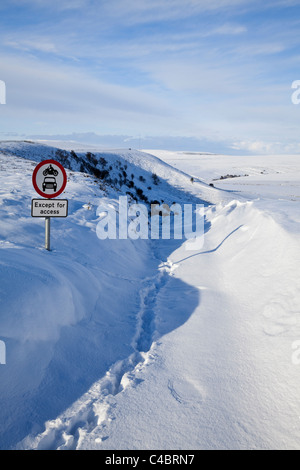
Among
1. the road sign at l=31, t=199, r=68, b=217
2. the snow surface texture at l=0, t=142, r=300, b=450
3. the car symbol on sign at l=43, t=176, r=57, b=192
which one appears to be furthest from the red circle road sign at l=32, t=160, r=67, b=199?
the snow surface texture at l=0, t=142, r=300, b=450

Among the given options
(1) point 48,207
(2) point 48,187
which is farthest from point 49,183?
(1) point 48,207

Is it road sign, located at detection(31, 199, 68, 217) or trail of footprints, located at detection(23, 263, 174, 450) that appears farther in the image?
road sign, located at detection(31, 199, 68, 217)

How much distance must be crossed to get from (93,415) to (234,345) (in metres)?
2.48

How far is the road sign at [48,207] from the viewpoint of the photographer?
20.3 feet

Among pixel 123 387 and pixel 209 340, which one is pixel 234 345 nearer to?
pixel 209 340

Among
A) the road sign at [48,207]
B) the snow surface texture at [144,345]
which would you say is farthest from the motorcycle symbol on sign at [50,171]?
the snow surface texture at [144,345]

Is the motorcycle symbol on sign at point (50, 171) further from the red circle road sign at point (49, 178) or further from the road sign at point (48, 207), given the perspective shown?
the road sign at point (48, 207)

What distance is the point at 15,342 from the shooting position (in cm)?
393

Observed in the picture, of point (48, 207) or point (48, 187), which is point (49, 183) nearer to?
point (48, 187)

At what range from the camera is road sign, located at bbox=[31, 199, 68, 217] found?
6.18 metres

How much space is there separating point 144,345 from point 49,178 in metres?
3.89

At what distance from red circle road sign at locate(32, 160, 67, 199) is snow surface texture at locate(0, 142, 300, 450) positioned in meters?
1.31

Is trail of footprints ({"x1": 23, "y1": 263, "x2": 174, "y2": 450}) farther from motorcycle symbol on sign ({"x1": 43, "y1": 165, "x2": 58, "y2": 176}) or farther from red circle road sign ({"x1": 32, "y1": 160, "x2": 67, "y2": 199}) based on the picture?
motorcycle symbol on sign ({"x1": 43, "y1": 165, "x2": 58, "y2": 176})

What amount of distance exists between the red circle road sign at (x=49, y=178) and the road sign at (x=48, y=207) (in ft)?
0.50
